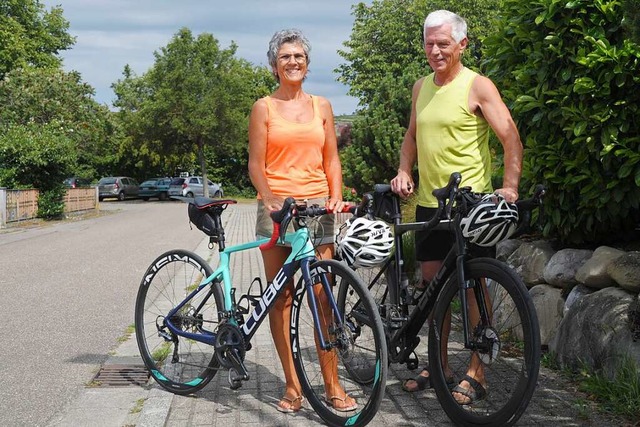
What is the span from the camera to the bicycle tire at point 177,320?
4.80 metres

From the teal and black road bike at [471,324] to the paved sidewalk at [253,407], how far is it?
34 cm

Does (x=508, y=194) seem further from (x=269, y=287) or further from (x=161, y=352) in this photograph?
(x=161, y=352)

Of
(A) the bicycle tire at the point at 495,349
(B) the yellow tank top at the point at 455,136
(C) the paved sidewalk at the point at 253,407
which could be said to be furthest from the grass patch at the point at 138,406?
(B) the yellow tank top at the point at 455,136

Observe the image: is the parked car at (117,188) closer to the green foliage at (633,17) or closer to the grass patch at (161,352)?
the grass patch at (161,352)

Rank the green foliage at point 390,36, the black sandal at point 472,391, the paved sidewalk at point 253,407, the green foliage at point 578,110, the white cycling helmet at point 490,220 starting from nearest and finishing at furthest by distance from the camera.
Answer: the white cycling helmet at point 490,220 < the black sandal at point 472,391 < the paved sidewalk at point 253,407 < the green foliage at point 578,110 < the green foliage at point 390,36

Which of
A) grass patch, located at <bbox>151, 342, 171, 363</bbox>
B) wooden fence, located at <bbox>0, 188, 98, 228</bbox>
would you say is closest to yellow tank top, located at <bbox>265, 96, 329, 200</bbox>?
grass patch, located at <bbox>151, 342, 171, 363</bbox>

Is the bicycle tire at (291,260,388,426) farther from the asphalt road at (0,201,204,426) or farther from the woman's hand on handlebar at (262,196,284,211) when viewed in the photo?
the asphalt road at (0,201,204,426)

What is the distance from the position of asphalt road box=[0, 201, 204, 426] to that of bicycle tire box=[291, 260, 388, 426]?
1.51m

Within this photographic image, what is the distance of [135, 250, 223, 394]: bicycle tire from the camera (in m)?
4.80

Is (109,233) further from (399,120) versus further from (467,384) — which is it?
(467,384)

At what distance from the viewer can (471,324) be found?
390 centimetres

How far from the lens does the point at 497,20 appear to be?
20.7 ft

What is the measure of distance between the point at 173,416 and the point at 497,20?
12.6 ft

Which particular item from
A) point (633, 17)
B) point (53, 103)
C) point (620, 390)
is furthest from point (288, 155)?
point (53, 103)
